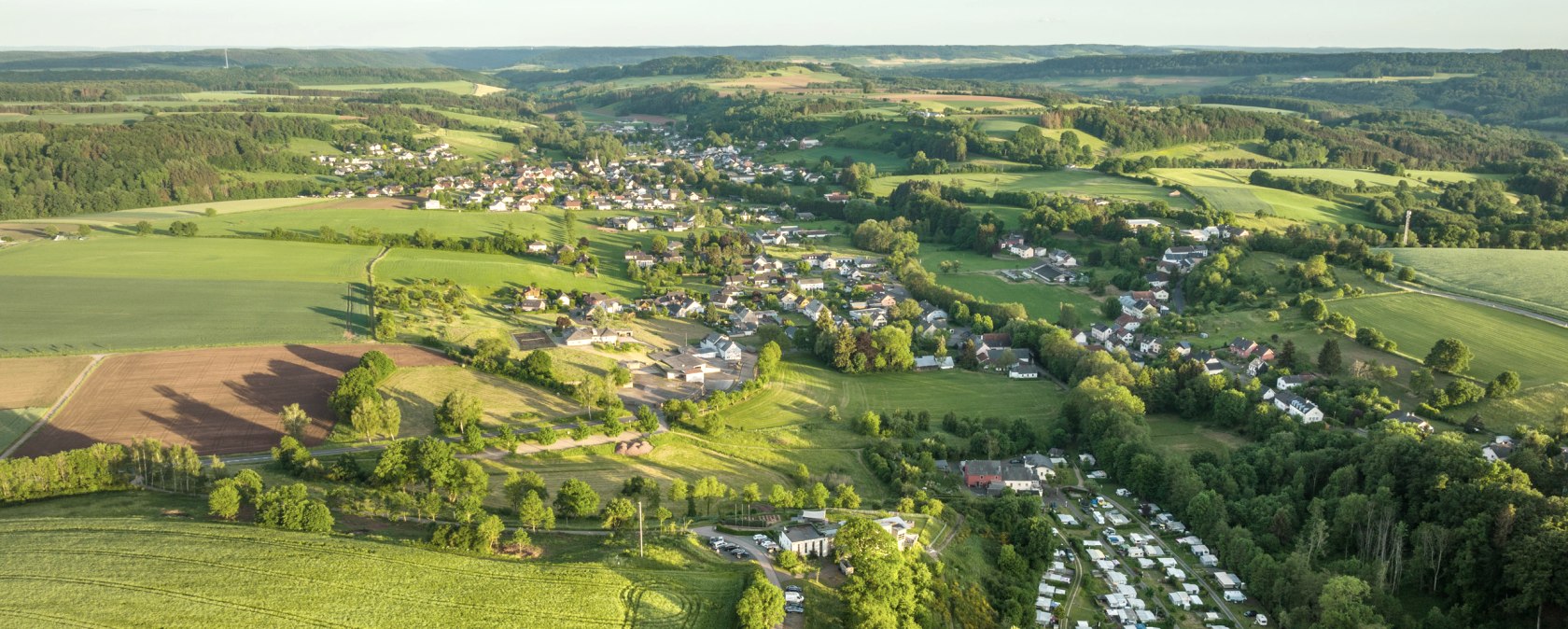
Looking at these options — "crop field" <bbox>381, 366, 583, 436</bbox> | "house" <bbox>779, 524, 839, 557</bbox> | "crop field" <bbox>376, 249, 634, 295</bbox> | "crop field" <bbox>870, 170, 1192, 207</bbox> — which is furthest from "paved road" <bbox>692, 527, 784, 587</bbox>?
"crop field" <bbox>870, 170, 1192, 207</bbox>

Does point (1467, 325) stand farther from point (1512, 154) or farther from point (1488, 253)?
point (1512, 154)

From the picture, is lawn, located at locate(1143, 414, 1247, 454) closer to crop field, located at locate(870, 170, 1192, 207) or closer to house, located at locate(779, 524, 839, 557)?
house, located at locate(779, 524, 839, 557)

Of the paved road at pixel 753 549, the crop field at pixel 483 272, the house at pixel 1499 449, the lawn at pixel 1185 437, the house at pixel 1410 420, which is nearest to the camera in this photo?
the paved road at pixel 753 549

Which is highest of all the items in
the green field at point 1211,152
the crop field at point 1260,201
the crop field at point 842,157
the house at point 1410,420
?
the green field at point 1211,152

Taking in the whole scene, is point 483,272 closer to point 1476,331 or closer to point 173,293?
point 173,293

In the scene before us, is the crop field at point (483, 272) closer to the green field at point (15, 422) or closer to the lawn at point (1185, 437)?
the green field at point (15, 422)

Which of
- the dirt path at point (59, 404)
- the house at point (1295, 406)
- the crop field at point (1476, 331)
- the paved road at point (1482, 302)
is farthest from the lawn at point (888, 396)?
the dirt path at point (59, 404)
